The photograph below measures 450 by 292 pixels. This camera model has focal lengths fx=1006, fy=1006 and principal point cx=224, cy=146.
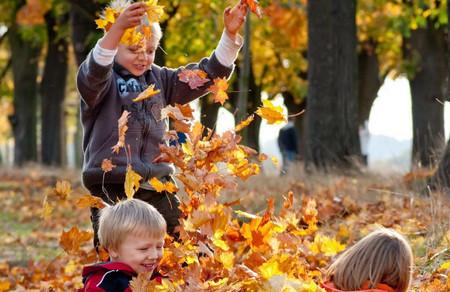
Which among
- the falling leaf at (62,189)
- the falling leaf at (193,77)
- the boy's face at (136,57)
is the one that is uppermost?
the boy's face at (136,57)

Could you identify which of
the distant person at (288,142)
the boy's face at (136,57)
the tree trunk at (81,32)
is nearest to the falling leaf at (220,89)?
the boy's face at (136,57)

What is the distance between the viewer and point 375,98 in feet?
90.0

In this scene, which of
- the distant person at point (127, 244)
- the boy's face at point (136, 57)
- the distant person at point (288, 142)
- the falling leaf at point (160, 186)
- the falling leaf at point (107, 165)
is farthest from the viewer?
the distant person at point (288, 142)

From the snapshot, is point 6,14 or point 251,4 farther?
point 6,14

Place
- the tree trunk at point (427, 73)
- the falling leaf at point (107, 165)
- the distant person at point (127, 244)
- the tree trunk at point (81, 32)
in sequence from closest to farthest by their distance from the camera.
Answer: the distant person at point (127, 244) → the falling leaf at point (107, 165) → the tree trunk at point (81, 32) → the tree trunk at point (427, 73)

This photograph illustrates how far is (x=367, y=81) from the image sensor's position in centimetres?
2719

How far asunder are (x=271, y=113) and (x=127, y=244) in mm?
834

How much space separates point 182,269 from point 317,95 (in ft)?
32.7

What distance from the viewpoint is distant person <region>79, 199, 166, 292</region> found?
4273 millimetres

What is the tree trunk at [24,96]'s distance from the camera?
29.3 metres

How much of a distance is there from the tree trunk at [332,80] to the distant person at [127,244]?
9.56m

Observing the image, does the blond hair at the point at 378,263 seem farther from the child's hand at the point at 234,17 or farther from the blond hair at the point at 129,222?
the child's hand at the point at 234,17

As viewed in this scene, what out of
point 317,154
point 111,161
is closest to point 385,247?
point 111,161

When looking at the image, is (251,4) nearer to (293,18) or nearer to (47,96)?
(293,18)
